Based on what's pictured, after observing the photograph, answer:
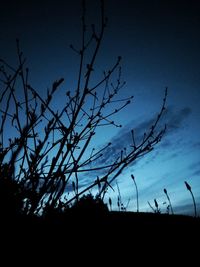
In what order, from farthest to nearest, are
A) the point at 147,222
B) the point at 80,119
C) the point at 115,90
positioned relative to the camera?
the point at 115,90
the point at 80,119
the point at 147,222

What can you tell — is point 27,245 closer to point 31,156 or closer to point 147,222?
point 31,156

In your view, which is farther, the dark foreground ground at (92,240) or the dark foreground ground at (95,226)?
the dark foreground ground at (95,226)

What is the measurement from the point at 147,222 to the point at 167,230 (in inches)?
8.5

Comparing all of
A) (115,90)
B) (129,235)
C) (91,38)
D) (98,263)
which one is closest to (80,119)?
(115,90)

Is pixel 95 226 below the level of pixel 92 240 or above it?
above

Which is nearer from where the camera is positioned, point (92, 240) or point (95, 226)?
point (92, 240)

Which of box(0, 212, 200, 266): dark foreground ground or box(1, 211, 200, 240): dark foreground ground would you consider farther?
box(1, 211, 200, 240): dark foreground ground

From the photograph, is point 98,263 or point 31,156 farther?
point 31,156

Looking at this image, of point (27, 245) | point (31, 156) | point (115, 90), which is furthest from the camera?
point (115, 90)

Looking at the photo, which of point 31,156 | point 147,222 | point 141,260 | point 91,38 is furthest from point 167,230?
point 91,38

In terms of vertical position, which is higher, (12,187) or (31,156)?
(31,156)

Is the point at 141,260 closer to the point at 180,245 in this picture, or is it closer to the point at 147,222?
the point at 180,245

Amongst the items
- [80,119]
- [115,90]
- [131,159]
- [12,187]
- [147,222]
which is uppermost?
[115,90]

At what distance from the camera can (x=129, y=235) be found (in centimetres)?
202
